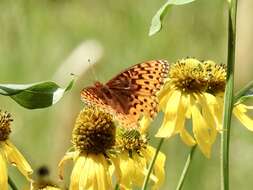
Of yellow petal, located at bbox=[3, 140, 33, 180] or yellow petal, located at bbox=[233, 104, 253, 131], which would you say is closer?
yellow petal, located at bbox=[3, 140, 33, 180]

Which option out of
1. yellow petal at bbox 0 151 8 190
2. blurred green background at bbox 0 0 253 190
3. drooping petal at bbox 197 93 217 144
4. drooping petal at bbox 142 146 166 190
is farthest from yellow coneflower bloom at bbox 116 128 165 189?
blurred green background at bbox 0 0 253 190

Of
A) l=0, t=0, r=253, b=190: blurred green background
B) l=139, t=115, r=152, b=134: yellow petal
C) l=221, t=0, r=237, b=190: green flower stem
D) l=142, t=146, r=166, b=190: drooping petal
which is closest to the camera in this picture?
l=221, t=0, r=237, b=190: green flower stem

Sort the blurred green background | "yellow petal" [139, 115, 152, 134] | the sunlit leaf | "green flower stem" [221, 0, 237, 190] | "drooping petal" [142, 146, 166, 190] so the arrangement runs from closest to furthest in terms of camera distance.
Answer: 1. "green flower stem" [221, 0, 237, 190]
2. the sunlit leaf
3. "yellow petal" [139, 115, 152, 134]
4. "drooping petal" [142, 146, 166, 190]
5. the blurred green background

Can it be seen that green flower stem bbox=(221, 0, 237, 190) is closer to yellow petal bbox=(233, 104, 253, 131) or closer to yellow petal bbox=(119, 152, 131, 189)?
yellow petal bbox=(119, 152, 131, 189)

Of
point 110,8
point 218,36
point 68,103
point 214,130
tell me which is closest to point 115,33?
point 110,8

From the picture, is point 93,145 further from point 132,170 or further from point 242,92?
point 242,92

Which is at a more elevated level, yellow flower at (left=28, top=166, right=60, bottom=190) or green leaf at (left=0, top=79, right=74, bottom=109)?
green leaf at (left=0, top=79, right=74, bottom=109)
